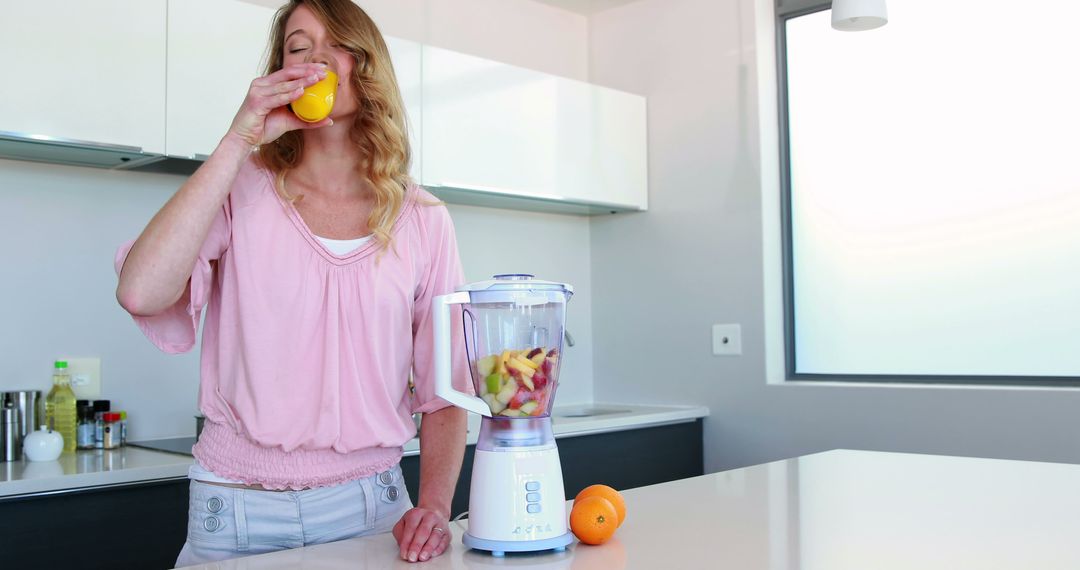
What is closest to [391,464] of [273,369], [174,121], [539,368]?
[273,369]

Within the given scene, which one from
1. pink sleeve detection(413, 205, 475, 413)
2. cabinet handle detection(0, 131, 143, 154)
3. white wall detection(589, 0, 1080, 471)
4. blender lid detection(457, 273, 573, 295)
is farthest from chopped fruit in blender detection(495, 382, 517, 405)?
white wall detection(589, 0, 1080, 471)

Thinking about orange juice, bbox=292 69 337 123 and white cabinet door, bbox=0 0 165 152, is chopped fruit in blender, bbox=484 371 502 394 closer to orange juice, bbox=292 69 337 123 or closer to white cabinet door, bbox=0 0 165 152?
orange juice, bbox=292 69 337 123

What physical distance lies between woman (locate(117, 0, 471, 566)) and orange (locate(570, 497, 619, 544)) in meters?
0.16

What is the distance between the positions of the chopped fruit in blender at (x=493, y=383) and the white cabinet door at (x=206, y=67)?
1.50 m

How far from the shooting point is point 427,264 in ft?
4.50

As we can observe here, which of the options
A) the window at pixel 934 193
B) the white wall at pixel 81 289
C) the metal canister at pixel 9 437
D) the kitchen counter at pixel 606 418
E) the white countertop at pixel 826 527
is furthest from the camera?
the kitchen counter at pixel 606 418

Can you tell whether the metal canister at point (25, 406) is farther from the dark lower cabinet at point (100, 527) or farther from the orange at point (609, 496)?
the orange at point (609, 496)

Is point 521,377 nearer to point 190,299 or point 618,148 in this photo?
point 190,299

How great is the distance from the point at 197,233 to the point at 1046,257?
2.36 meters

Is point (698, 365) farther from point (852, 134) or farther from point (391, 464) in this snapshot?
point (391, 464)

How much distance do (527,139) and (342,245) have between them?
6.23 feet

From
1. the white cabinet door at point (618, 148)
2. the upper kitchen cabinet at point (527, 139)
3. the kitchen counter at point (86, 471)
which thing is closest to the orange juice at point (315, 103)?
the kitchen counter at point (86, 471)

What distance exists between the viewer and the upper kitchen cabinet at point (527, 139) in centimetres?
291

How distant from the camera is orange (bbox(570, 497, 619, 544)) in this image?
44.7 inches
